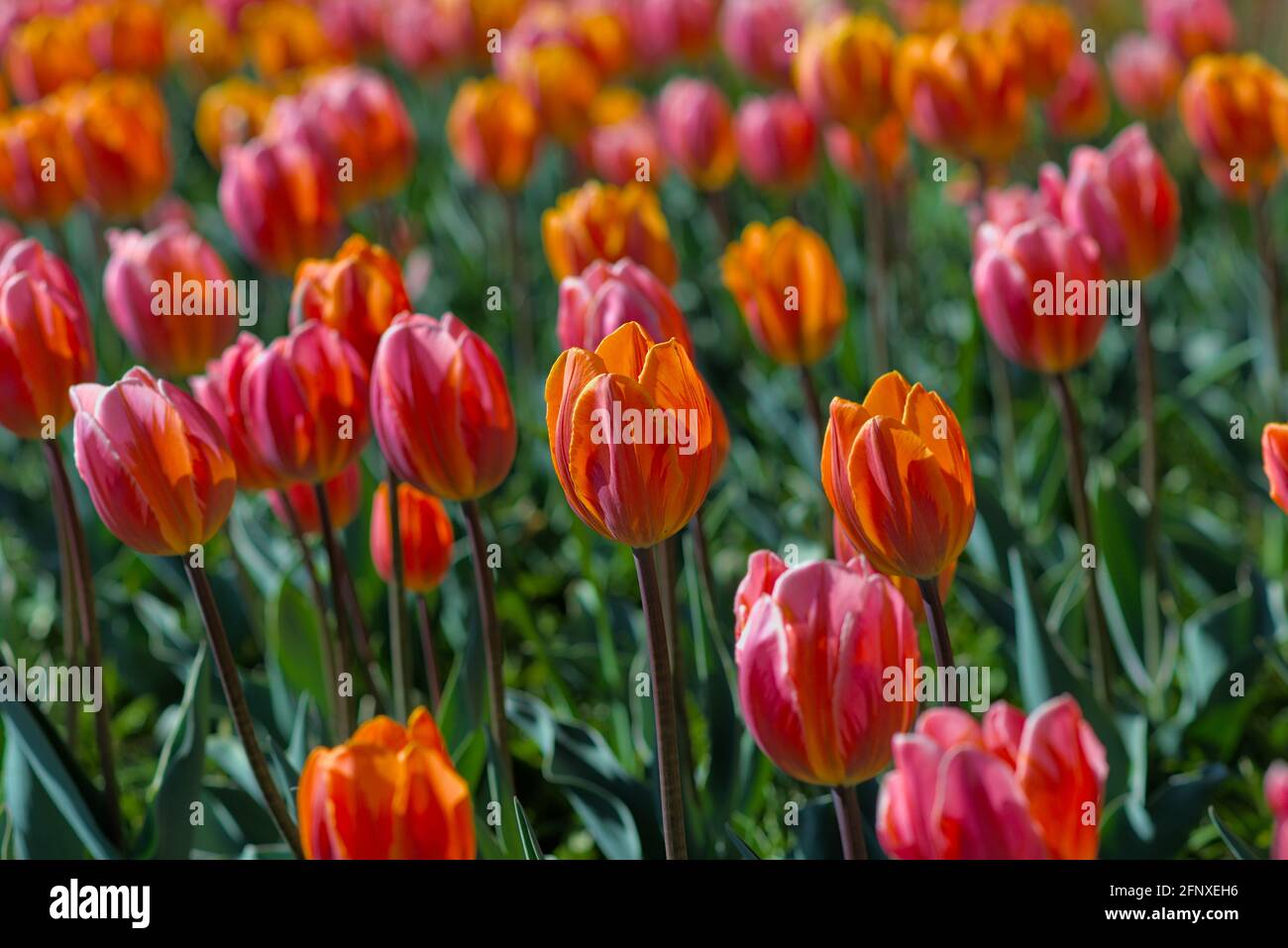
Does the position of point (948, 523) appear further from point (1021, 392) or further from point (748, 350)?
point (748, 350)

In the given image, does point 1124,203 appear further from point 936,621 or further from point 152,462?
point 152,462

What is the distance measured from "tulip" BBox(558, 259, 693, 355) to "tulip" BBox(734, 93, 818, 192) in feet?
5.32

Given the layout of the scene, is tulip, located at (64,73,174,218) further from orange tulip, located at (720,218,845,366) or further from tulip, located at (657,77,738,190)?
orange tulip, located at (720,218,845,366)

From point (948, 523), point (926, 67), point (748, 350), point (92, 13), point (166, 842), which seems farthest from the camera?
point (92, 13)

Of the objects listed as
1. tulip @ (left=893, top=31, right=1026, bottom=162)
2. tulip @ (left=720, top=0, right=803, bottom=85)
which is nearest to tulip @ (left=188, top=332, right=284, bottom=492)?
tulip @ (left=893, top=31, right=1026, bottom=162)

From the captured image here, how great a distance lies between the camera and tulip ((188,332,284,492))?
→ 150cm

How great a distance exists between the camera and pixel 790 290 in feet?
6.37

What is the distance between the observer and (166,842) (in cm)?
147

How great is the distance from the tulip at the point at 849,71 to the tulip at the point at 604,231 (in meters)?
Result: 0.73

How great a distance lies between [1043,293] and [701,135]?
4.85 ft

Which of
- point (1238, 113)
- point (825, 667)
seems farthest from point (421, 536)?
point (1238, 113)

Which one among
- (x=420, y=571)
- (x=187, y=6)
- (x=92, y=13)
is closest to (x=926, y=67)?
(x=420, y=571)

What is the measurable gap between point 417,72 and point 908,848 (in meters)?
3.66

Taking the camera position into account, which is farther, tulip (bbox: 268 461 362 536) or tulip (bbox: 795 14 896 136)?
tulip (bbox: 795 14 896 136)
